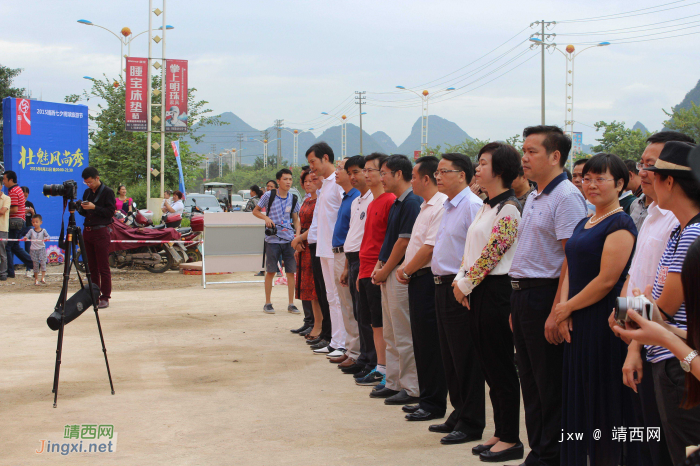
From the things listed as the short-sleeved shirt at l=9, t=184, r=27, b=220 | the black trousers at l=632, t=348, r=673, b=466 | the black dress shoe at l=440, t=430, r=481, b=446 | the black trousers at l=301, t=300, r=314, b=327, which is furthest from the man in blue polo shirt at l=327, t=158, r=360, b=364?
the short-sleeved shirt at l=9, t=184, r=27, b=220

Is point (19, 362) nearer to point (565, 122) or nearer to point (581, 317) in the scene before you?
point (581, 317)

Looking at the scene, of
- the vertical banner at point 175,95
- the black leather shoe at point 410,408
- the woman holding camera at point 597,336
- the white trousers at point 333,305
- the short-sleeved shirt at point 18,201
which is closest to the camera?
the woman holding camera at point 597,336

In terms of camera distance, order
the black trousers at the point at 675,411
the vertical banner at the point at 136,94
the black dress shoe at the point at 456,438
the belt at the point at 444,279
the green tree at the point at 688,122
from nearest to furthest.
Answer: the black trousers at the point at 675,411 < the black dress shoe at the point at 456,438 < the belt at the point at 444,279 < the vertical banner at the point at 136,94 < the green tree at the point at 688,122

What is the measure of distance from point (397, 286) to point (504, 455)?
151 centimetres

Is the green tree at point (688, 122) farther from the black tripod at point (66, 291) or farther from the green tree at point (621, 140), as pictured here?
the black tripod at point (66, 291)

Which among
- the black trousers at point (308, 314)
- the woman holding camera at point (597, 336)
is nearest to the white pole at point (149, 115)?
the black trousers at point (308, 314)

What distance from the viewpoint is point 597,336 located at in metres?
3.04

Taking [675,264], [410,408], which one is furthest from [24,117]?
[675,264]

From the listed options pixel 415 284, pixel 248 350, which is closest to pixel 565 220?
pixel 415 284

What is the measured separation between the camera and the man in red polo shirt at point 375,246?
204 inches

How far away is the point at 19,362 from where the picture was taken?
20.3 ft

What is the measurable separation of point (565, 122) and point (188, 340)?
3359 cm

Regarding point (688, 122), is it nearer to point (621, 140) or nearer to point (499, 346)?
point (621, 140)

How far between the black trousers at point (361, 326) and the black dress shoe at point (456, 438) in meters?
1.72
